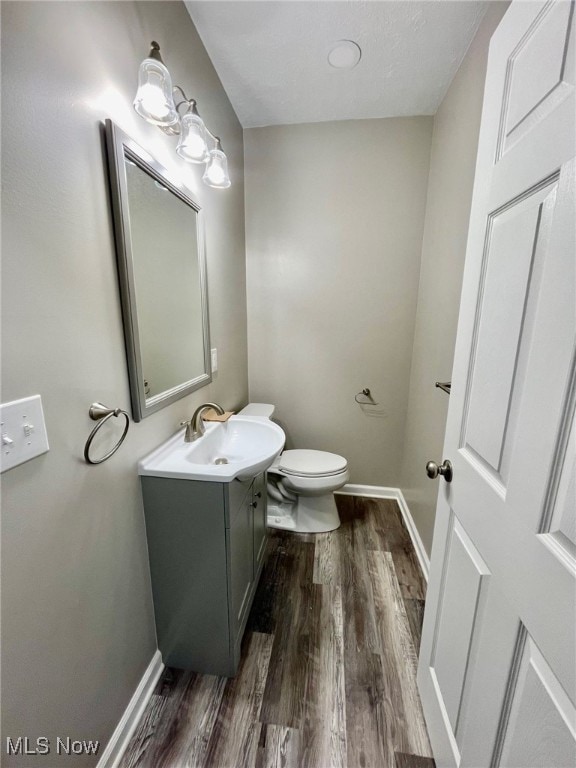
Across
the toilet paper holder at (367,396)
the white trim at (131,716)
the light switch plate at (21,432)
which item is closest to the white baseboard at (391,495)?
the toilet paper holder at (367,396)

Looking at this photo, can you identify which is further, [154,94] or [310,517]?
[310,517]

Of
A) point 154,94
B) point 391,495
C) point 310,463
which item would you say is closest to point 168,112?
point 154,94

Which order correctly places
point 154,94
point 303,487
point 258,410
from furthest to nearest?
point 258,410, point 303,487, point 154,94

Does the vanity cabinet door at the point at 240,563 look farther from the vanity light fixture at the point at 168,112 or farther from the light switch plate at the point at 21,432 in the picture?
the vanity light fixture at the point at 168,112

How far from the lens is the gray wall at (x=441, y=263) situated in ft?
4.19

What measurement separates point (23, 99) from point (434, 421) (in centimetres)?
184

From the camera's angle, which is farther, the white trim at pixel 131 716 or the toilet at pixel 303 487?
the toilet at pixel 303 487

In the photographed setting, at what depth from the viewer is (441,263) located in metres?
1.58

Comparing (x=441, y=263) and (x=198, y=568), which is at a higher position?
(x=441, y=263)

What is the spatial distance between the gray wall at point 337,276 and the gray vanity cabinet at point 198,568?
1.18 metres

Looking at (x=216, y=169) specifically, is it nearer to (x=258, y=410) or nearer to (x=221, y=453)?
(x=221, y=453)

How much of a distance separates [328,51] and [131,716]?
2796 mm

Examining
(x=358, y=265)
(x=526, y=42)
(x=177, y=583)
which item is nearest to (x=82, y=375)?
(x=177, y=583)

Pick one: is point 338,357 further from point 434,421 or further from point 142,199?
point 142,199
